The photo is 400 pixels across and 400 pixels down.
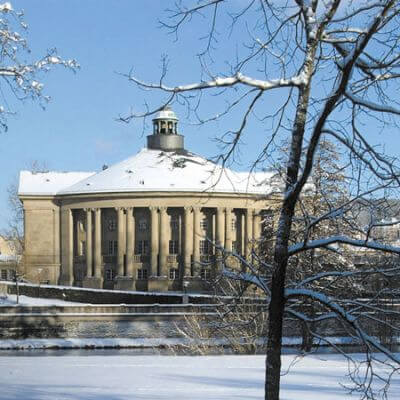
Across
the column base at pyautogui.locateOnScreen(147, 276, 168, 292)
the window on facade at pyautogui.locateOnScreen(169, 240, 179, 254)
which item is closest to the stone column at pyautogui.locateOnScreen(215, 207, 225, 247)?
Result: the window on facade at pyautogui.locateOnScreen(169, 240, 179, 254)

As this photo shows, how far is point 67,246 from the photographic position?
8169cm

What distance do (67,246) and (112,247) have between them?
17.5 feet

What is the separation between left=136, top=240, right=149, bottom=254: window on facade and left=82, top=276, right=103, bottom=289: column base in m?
4.95

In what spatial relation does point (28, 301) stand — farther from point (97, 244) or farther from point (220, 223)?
point (220, 223)

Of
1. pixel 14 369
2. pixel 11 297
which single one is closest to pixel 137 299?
pixel 11 297

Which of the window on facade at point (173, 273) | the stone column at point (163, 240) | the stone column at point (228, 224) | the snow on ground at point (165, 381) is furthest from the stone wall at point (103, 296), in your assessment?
the snow on ground at point (165, 381)

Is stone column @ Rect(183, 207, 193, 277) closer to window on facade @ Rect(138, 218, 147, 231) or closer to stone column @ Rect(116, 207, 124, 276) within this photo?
window on facade @ Rect(138, 218, 147, 231)

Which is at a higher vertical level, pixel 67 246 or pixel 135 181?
pixel 135 181

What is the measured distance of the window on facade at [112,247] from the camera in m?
79.6

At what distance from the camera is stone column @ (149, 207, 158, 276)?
251 ft

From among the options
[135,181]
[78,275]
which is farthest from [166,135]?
[78,275]

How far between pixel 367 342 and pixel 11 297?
177 feet

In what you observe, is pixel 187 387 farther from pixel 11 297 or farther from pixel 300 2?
pixel 11 297

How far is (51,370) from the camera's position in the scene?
14641 mm
